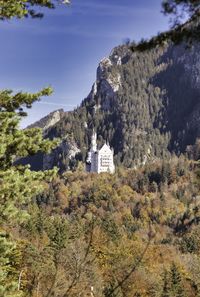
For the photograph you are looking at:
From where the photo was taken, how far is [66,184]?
18050 cm

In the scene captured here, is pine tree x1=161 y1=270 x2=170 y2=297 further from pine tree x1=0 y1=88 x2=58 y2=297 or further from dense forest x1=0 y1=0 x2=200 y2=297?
pine tree x1=0 y1=88 x2=58 y2=297

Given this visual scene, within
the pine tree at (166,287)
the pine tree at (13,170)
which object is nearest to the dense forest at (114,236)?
the pine tree at (166,287)

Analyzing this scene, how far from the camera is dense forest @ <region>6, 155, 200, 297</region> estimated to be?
29.8m

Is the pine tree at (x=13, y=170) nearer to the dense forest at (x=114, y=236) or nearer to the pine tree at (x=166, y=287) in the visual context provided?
A: the dense forest at (x=114, y=236)

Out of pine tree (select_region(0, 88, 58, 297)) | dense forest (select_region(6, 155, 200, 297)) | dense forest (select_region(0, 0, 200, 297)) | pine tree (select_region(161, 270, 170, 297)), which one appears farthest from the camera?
pine tree (select_region(161, 270, 170, 297))

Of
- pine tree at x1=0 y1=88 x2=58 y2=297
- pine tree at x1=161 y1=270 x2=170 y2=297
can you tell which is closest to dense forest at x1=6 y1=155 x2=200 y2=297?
pine tree at x1=161 y1=270 x2=170 y2=297

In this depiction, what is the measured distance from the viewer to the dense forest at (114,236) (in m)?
29.8

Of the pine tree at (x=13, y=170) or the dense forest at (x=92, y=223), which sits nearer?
the dense forest at (x=92, y=223)

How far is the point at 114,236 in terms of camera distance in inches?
2913

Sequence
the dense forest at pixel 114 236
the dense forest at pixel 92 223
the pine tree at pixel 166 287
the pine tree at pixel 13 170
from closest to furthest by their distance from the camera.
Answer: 1. the dense forest at pixel 92 223
2. the pine tree at pixel 13 170
3. the dense forest at pixel 114 236
4. the pine tree at pixel 166 287

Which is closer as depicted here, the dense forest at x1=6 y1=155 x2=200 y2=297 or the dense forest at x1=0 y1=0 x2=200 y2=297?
the dense forest at x1=0 y1=0 x2=200 y2=297

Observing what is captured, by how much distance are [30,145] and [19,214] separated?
2.28 metres

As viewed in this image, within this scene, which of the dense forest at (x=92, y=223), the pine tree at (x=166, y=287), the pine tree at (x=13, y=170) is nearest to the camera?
the dense forest at (x=92, y=223)

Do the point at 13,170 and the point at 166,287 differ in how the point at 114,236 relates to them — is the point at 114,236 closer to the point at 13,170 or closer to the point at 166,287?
the point at 166,287
